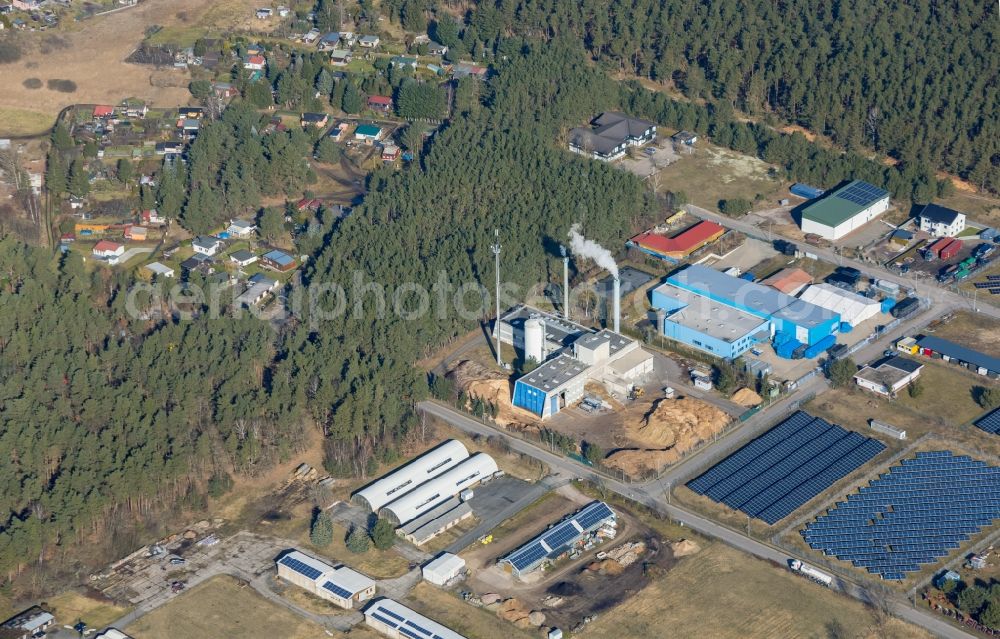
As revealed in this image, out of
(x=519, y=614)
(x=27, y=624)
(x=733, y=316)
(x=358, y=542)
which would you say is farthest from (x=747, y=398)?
(x=27, y=624)

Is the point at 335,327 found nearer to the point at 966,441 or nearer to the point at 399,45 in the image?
the point at 966,441

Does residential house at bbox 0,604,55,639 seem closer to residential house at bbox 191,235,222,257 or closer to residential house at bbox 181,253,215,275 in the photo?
residential house at bbox 181,253,215,275

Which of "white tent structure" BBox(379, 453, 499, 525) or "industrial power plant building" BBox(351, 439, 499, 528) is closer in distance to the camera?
"industrial power plant building" BBox(351, 439, 499, 528)

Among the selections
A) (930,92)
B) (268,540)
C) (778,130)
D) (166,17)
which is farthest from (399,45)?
(268,540)

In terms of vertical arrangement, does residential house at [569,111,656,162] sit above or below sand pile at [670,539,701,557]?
above

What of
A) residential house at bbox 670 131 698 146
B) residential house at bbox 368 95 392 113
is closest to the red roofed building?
residential house at bbox 670 131 698 146

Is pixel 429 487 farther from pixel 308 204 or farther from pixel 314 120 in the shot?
pixel 314 120

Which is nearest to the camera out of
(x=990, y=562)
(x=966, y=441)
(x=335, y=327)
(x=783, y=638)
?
(x=783, y=638)
